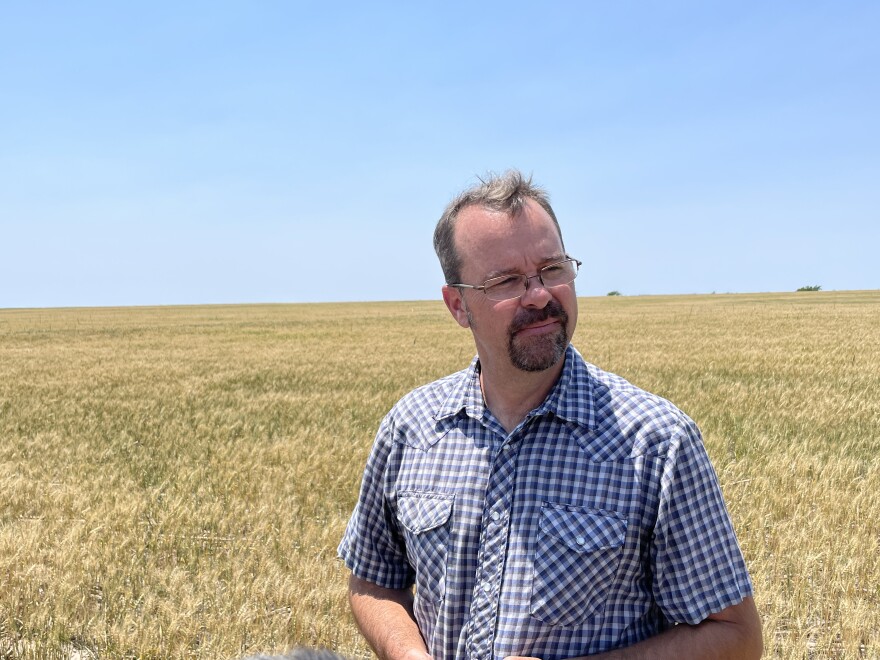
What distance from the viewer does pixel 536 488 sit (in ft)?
6.34

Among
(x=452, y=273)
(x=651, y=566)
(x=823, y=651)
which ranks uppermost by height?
(x=452, y=273)

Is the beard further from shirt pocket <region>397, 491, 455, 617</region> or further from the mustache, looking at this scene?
shirt pocket <region>397, 491, 455, 617</region>

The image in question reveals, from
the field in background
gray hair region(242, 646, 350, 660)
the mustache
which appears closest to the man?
the mustache

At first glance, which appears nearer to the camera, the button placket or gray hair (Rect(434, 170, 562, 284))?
the button placket

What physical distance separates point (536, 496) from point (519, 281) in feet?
1.84

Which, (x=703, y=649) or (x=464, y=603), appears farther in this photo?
(x=464, y=603)

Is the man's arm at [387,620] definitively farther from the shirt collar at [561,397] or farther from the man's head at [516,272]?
the man's head at [516,272]

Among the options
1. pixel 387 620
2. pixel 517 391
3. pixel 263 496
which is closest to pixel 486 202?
pixel 517 391

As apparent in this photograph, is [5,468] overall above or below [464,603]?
below

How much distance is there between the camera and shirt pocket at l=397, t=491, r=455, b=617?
2.01 metres

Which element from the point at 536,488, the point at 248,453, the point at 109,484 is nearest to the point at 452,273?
the point at 536,488

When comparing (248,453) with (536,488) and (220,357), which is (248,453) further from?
(220,357)

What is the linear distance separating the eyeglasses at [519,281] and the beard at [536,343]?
6 centimetres

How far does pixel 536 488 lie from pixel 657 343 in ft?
60.6
